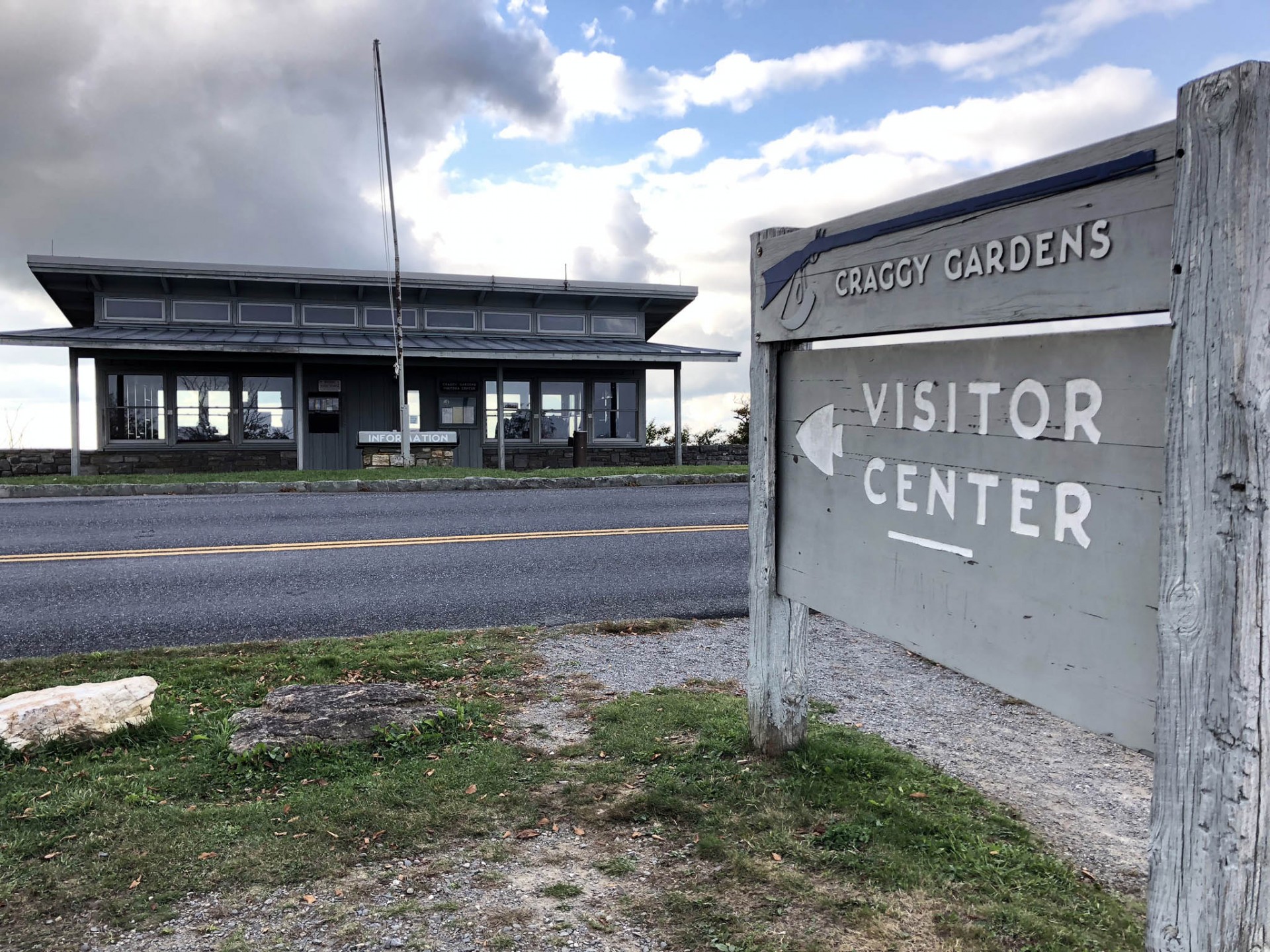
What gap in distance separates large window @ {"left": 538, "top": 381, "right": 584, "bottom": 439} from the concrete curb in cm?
986

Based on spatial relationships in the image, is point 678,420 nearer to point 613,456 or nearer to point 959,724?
point 613,456

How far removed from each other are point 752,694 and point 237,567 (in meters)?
5.80

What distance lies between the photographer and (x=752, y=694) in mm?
3521

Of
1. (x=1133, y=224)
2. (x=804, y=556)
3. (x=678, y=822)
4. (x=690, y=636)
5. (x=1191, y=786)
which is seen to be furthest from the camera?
(x=690, y=636)

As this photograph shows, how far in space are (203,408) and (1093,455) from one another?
2410 cm

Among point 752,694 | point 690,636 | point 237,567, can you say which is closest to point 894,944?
point 752,694

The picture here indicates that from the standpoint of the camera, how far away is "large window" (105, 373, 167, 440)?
864 inches

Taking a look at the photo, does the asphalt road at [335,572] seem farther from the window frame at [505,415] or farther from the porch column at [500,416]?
the window frame at [505,415]

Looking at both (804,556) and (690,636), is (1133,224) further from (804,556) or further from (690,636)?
(690,636)

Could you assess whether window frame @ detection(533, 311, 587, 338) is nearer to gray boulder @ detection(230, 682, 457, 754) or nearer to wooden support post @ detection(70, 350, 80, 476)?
wooden support post @ detection(70, 350, 80, 476)

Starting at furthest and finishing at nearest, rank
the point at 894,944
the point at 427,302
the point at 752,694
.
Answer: the point at 427,302
the point at 752,694
the point at 894,944

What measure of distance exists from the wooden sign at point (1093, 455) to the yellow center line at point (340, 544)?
244 inches

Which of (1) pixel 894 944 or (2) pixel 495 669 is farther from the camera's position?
(2) pixel 495 669

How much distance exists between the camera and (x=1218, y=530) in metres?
1.75
